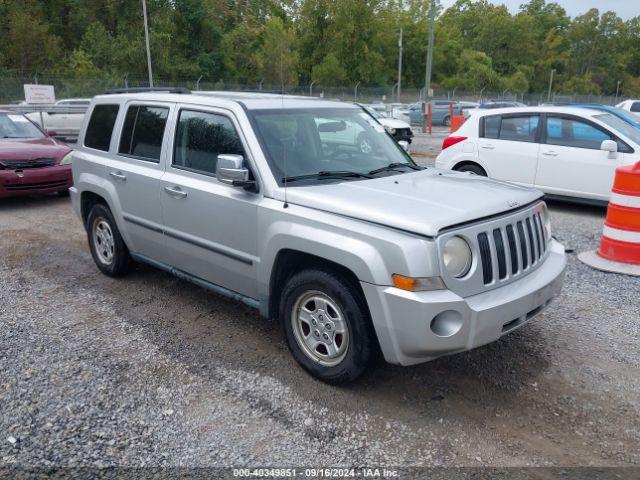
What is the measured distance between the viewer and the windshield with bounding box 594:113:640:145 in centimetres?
851

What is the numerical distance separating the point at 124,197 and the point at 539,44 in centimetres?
10305

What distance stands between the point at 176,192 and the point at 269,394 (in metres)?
1.85

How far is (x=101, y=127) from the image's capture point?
582 cm

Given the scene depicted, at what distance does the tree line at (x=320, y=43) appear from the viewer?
46.6 m

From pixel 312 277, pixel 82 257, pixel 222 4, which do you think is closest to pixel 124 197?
pixel 82 257

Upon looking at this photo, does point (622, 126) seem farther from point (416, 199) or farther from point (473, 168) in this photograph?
point (416, 199)

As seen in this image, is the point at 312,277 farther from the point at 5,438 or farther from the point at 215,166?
the point at 5,438

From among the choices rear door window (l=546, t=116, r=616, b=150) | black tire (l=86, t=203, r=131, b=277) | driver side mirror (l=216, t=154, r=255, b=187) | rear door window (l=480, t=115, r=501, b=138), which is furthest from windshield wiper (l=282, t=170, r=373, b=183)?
rear door window (l=480, t=115, r=501, b=138)

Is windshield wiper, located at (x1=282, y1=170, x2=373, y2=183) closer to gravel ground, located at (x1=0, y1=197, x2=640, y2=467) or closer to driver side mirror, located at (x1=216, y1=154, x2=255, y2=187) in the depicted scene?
driver side mirror, located at (x1=216, y1=154, x2=255, y2=187)

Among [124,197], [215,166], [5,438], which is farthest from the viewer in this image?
[124,197]

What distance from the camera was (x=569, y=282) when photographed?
→ 5840 mm

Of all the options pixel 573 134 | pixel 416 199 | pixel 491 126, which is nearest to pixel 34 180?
pixel 491 126

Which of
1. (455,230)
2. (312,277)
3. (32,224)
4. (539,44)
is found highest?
(539,44)

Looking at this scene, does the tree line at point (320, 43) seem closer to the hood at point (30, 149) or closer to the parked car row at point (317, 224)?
the hood at point (30, 149)
